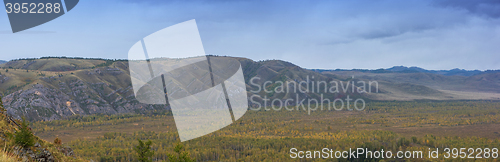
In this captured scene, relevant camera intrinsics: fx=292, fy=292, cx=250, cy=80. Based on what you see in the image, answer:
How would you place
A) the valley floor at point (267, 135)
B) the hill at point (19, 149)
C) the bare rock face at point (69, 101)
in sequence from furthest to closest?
the bare rock face at point (69, 101)
the valley floor at point (267, 135)
the hill at point (19, 149)

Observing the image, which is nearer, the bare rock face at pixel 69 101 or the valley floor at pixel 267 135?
the valley floor at pixel 267 135

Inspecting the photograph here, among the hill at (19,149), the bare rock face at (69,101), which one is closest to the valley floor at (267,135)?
the bare rock face at (69,101)

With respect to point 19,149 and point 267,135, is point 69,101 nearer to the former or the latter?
point 267,135

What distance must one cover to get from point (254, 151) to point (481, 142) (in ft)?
267

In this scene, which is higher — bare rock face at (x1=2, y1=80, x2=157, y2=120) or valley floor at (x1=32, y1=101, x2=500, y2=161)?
bare rock face at (x1=2, y1=80, x2=157, y2=120)

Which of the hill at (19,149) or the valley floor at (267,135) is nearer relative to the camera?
the hill at (19,149)

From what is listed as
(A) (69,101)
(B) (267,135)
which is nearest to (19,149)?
(B) (267,135)

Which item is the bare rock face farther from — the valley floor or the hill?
the hill

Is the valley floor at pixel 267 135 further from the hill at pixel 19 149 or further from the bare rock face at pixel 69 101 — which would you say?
the hill at pixel 19 149

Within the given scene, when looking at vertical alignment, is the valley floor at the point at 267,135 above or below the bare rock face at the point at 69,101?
below

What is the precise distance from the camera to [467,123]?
480 ft

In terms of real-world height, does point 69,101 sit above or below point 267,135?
above

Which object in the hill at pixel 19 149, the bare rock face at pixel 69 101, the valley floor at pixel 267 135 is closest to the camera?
the hill at pixel 19 149

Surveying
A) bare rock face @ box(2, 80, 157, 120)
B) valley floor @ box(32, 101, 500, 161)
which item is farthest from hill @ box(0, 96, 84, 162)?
bare rock face @ box(2, 80, 157, 120)
